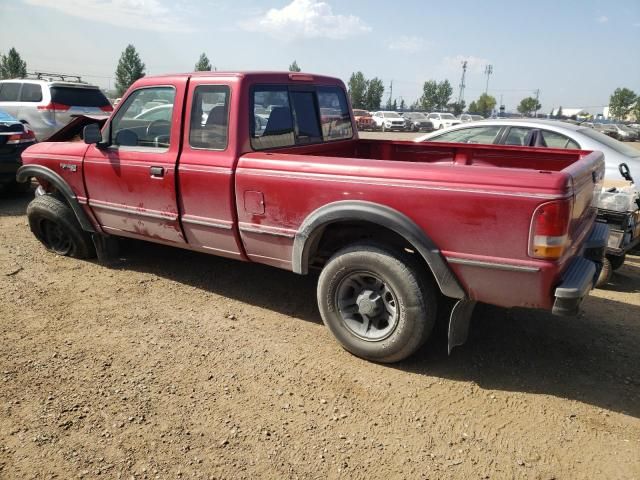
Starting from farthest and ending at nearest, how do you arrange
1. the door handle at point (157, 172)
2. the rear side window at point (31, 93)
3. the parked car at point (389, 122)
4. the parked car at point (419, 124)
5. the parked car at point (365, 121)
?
the parked car at point (419, 124)
the parked car at point (389, 122)
the parked car at point (365, 121)
the rear side window at point (31, 93)
the door handle at point (157, 172)

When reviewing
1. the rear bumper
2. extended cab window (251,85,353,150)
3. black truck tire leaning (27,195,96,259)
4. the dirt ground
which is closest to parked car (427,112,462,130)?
extended cab window (251,85,353,150)

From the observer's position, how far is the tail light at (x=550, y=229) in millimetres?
2496

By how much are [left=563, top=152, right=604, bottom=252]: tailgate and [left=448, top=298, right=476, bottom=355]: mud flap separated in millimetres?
694

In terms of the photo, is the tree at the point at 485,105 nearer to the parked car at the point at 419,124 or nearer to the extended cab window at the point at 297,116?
the parked car at the point at 419,124

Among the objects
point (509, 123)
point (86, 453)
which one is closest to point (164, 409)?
point (86, 453)

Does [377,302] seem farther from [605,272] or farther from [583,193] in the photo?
[605,272]

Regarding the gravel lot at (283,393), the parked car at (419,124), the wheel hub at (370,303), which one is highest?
the wheel hub at (370,303)

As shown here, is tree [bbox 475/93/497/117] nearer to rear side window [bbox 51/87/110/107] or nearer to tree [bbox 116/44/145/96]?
tree [bbox 116/44/145/96]

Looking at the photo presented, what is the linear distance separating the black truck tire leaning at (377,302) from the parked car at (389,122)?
3523cm

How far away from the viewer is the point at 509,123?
21.2 feet

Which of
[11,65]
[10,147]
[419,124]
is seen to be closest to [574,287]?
[10,147]

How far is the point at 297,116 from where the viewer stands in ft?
13.8

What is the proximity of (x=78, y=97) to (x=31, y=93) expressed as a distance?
3.24 ft

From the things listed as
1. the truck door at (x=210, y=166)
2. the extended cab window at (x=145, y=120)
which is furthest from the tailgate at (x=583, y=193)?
the extended cab window at (x=145, y=120)
